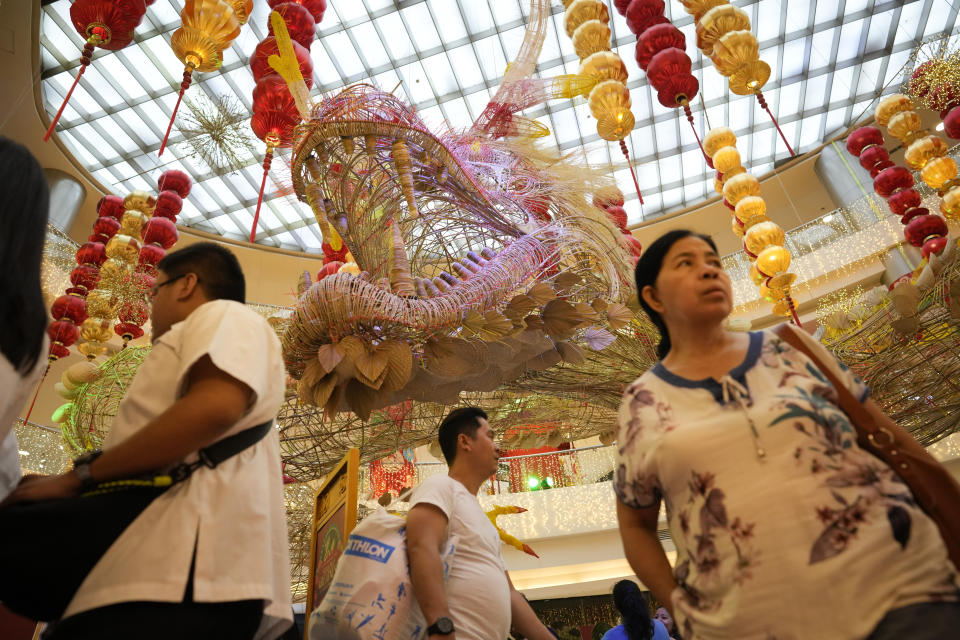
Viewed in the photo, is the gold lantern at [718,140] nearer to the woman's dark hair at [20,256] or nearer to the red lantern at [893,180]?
the red lantern at [893,180]

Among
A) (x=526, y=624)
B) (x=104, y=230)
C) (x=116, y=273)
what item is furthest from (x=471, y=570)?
(x=104, y=230)

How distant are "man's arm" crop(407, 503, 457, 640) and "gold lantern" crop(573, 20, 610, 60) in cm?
365

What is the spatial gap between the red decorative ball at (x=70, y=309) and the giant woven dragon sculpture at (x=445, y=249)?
174 inches

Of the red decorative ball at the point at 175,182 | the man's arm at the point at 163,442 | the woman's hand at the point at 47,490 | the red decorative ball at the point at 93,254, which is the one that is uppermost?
the red decorative ball at the point at 175,182

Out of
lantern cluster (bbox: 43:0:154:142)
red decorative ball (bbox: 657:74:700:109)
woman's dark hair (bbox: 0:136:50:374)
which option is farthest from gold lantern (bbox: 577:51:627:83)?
woman's dark hair (bbox: 0:136:50:374)

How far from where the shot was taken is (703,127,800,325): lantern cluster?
5512mm

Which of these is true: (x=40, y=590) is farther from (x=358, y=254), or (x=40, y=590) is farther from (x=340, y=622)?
(x=358, y=254)

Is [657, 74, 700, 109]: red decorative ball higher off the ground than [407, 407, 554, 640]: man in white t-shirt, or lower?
higher

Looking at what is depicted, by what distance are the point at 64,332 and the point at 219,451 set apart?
5590mm

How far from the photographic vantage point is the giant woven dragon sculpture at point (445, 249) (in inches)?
75.5

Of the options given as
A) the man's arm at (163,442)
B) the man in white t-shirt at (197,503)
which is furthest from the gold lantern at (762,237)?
the man's arm at (163,442)

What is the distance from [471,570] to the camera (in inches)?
69.0

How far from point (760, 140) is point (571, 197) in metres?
12.3

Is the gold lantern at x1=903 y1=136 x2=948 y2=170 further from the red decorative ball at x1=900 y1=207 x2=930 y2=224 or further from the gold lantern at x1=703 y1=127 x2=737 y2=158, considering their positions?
the gold lantern at x1=703 y1=127 x2=737 y2=158
